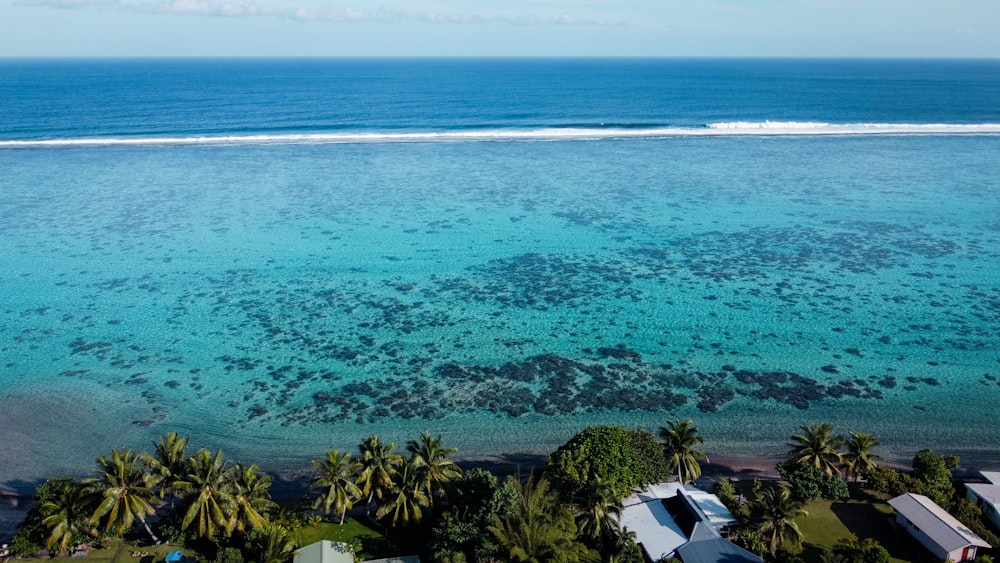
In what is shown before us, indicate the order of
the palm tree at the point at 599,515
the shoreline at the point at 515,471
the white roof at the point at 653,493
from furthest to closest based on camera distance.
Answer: the shoreline at the point at 515,471
the white roof at the point at 653,493
the palm tree at the point at 599,515

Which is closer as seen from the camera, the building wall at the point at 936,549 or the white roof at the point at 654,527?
the building wall at the point at 936,549

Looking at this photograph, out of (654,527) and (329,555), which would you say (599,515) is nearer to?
(654,527)

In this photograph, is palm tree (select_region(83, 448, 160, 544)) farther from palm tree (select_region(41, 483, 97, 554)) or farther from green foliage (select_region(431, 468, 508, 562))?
green foliage (select_region(431, 468, 508, 562))

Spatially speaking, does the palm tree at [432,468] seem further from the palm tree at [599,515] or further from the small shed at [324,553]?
the palm tree at [599,515]

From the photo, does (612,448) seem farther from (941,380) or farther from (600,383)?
(941,380)

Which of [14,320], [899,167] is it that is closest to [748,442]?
[14,320]

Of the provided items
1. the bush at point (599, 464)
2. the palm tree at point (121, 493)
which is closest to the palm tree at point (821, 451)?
the bush at point (599, 464)

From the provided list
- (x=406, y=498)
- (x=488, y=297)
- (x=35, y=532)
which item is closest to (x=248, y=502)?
(x=406, y=498)
